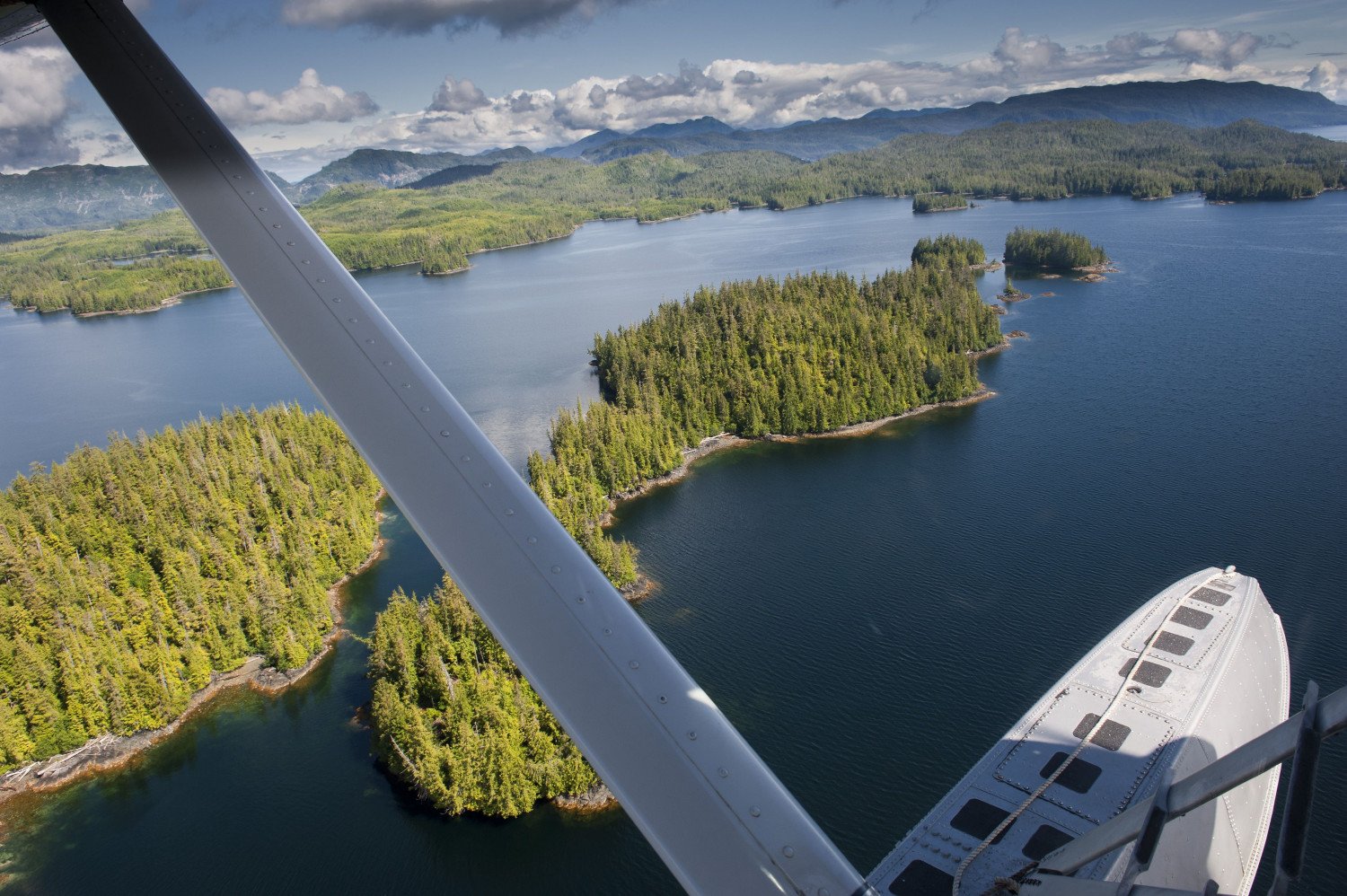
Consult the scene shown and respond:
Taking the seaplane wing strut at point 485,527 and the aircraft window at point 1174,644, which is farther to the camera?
the aircraft window at point 1174,644

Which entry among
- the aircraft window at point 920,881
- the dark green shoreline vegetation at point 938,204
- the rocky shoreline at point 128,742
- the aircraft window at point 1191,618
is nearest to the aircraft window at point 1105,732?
the aircraft window at point 920,881

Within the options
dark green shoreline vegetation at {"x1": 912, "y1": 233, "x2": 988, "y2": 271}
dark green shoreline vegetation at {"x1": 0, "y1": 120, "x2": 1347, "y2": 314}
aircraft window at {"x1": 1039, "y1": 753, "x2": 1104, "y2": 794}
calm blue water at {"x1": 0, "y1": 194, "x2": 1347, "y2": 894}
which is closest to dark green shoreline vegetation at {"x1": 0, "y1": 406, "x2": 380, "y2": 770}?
calm blue water at {"x1": 0, "y1": 194, "x2": 1347, "y2": 894}

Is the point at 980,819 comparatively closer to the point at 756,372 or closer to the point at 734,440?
the point at 734,440

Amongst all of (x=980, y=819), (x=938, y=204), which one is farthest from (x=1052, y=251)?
(x=980, y=819)

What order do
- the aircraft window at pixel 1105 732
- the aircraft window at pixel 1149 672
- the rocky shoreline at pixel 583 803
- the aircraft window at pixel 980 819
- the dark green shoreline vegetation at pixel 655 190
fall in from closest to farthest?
1. the aircraft window at pixel 980 819
2. the aircraft window at pixel 1105 732
3. the aircraft window at pixel 1149 672
4. the rocky shoreline at pixel 583 803
5. the dark green shoreline vegetation at pixel 655 190

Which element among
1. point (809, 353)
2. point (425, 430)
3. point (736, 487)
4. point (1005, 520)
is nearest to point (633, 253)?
point (809, 353)

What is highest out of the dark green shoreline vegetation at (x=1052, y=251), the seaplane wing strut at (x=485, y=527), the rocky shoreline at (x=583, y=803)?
the seaplane wing strut at (x=485, y=527)

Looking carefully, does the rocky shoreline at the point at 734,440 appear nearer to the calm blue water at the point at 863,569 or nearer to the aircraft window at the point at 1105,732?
the calm blue water at the point at 863,569
